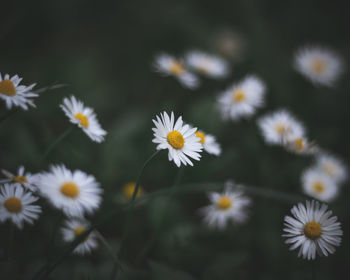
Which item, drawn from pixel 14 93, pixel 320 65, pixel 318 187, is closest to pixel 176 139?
pixel 14 93

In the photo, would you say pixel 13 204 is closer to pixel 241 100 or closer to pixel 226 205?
pixel 226 205

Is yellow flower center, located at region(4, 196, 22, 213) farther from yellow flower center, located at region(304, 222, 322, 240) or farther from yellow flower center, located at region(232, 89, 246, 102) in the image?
yellow flower center, located at region(232, 89, 246, 102)

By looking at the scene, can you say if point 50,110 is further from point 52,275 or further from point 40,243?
point 52,275

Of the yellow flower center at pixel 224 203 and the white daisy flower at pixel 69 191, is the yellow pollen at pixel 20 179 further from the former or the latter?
the yellow flower center at pixel 224 203

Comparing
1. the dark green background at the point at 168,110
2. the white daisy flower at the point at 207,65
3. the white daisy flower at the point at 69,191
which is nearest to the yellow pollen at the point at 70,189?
the white daisy flower at the point at 69,191

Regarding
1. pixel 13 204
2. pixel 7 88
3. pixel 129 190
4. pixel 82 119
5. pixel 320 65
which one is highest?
pixel 320 65

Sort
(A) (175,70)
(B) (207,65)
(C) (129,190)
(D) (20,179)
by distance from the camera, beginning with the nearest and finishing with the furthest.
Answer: (D) (20,179) < (C) (129,190) < (A) (175,70) < (B) (207,65)

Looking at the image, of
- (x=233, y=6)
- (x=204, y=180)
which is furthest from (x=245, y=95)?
(x=233, y=6)
